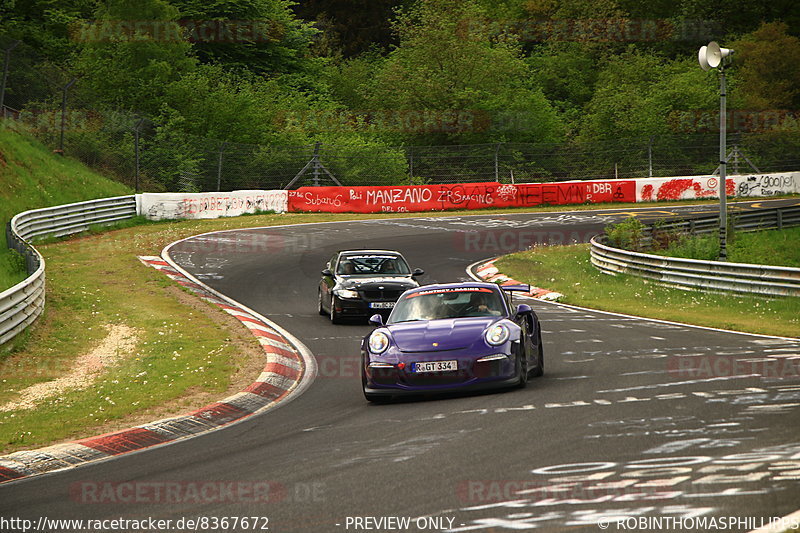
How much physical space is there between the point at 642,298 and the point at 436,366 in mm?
12473

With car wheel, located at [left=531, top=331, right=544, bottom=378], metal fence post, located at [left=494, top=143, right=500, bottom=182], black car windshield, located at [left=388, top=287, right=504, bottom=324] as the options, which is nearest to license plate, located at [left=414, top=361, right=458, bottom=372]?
black car windshield, located at [left=388, top=287, right=504, bottom=324]

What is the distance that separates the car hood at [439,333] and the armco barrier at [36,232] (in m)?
7.03

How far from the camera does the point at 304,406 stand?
11.0 meters

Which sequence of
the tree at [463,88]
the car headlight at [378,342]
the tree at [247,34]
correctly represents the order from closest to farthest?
1. the car headlight at [378,342]
2. the tree at [463,88]
3. the tree at [247,34]

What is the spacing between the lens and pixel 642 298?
21938 millimetres

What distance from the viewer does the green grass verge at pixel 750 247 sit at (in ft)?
91.2

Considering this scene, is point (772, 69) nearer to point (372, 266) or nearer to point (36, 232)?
point (36, 232)

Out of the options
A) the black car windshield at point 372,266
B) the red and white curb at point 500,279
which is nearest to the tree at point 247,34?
the red and white curb at point 500,279

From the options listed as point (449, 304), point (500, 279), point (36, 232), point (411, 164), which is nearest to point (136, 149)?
point (36, 232)

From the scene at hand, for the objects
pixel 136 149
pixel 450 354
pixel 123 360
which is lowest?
pixel 123 360

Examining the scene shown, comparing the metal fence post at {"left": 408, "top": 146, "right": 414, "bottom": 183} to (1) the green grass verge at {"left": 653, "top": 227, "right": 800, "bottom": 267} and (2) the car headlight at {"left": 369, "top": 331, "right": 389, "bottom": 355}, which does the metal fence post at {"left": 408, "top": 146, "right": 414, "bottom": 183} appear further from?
(2) the car headlight at {"left": 369, "top": 331, "right": 389, "bottom": 355}

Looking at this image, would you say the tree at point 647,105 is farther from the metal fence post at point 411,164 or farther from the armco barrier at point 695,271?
the armco barrier at point 695,271

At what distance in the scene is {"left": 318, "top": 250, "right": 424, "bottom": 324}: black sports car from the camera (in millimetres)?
18297

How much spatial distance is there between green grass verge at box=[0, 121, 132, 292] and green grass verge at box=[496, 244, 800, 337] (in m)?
16.9
